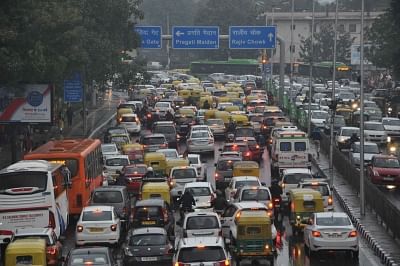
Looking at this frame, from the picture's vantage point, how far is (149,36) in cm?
9288

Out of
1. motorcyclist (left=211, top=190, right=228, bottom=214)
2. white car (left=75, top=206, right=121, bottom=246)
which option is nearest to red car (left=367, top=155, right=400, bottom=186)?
motorcyclist (left=211, top=190, right=228, bottom=214)

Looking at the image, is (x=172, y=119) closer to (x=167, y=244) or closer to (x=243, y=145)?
(x=243, y=145)

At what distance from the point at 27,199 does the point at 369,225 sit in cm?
1268

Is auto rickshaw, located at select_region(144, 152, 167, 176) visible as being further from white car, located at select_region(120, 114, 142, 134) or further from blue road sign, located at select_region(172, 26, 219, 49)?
blue road sign, located at select_region(172, 26, 219, 49)

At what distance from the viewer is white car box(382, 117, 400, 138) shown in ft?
238

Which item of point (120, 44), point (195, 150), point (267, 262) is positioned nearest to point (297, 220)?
point (267, 262)

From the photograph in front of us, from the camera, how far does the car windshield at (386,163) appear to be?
49844 millimetres

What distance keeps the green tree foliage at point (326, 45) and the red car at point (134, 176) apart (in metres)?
110

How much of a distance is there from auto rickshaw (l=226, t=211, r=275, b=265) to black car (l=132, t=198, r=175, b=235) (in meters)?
4.16

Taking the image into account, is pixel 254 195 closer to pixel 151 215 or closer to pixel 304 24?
pixel 151 215

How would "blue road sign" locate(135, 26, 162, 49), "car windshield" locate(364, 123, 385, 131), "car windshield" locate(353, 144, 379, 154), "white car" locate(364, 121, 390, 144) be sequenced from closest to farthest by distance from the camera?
1. "car windshield" locate(353, 144, 379, 154)
2. "white car" locate(364, 121, 390, 144)
3. "car windshield" locate(364, 123, 385, 131)
4. "blue road sign" locate(135, 26, 162, 49)

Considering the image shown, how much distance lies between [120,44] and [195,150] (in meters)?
24.3

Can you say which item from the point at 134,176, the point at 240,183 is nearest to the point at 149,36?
the point at 134,176

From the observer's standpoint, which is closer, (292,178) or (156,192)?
(156,192)
